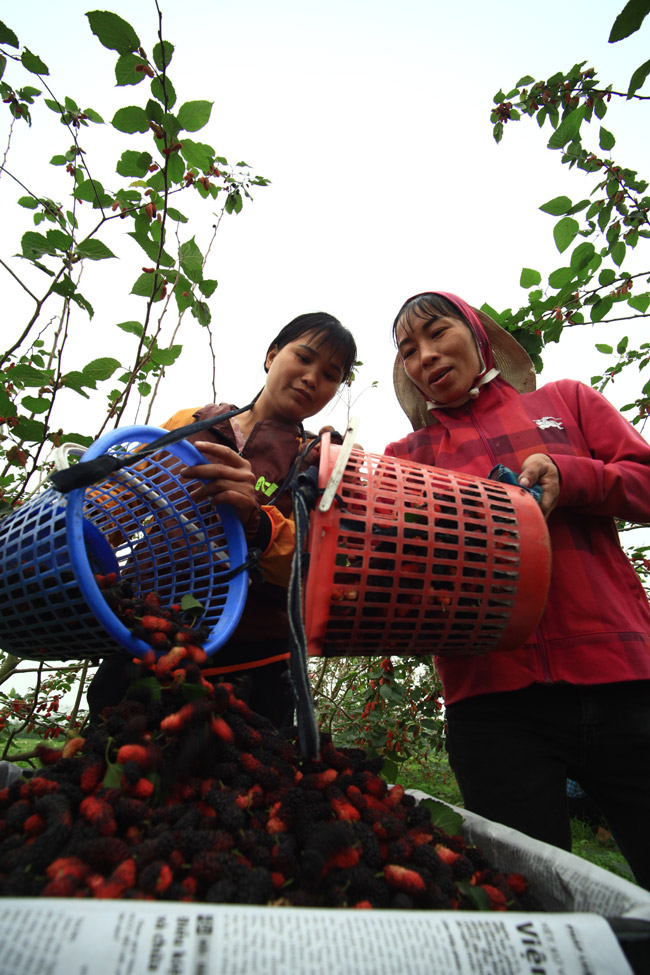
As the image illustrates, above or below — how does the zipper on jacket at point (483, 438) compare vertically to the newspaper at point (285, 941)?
above

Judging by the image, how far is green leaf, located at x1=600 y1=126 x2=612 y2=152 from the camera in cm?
154

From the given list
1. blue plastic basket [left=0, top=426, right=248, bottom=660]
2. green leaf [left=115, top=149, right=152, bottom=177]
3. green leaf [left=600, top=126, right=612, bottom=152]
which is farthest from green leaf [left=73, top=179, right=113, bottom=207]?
green leaf [left=600, top=126, right=612, bottom=152]

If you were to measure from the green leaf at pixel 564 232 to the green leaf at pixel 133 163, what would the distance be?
1.13m

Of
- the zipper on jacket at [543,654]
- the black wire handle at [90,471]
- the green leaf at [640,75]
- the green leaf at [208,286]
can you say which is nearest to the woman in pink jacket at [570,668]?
the zipper on jacket at [543,654]

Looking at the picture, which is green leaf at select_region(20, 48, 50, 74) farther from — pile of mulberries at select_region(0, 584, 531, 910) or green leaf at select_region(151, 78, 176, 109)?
pile of mulberries at select_region(0, 584, 531, 910)

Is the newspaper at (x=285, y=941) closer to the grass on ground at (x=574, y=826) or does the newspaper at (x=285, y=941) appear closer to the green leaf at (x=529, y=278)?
the grass on ground at (x=574, y=826)

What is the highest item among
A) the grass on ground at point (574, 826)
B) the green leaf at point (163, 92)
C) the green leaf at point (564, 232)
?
the green leaf at point (163, 92)

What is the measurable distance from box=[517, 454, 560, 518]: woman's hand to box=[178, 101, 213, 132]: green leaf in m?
1.08

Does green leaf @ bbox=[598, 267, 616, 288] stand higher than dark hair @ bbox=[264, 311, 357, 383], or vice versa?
green leaf @ bbox=[598, 267, 616, 288]

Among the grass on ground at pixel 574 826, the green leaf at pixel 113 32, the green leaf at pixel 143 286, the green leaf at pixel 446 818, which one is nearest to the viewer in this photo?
the green leaf at pixel 446 818

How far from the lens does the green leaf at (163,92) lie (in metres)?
1.18

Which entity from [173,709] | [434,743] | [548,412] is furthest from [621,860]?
[173,709]

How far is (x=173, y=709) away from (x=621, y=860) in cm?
263

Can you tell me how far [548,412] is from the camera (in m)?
1.27
